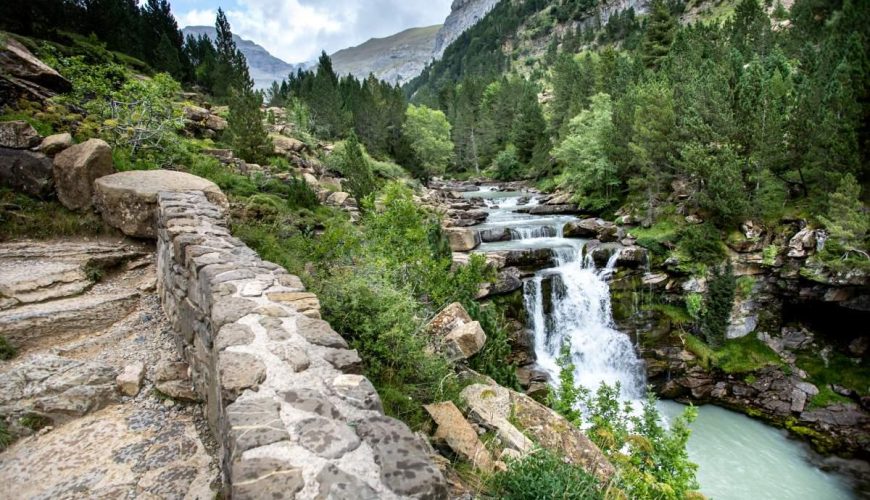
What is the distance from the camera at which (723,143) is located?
19266 mm

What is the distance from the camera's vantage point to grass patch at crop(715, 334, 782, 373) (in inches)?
599

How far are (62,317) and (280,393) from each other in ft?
14.6

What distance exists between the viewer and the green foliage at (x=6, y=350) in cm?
454

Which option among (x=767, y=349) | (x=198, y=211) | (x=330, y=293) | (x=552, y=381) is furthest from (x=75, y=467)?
(x=767, y=349)

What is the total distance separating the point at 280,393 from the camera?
2.86 meters

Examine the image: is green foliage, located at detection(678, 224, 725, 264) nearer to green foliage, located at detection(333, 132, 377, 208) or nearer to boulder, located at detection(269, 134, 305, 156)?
green foliage, located at detection(333, 132, 377, 208)

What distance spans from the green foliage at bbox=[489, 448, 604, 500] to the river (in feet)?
14.8

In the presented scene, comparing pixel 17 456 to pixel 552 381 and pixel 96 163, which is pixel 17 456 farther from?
pixel 552 381

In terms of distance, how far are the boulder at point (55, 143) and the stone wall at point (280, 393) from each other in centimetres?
508

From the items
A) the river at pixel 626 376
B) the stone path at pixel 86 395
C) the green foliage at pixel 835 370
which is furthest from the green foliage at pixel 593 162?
the stone path at pixel 86 395

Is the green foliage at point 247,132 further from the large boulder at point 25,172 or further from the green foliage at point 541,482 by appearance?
the green foliage at point 541,482

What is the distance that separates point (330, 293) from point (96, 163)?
5.88 metres

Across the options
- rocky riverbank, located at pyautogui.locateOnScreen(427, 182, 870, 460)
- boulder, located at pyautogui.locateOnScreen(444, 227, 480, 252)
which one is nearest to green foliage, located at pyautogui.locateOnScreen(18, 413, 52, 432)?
rocky riverbank, located at pyautogui.locateOnScreen(427, 182, 870, 460)

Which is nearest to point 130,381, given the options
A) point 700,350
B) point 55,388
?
point 55,388
